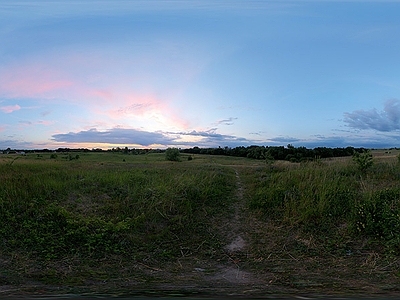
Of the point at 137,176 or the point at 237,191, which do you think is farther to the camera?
the point at 137,176

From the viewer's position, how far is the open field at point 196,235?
549cm

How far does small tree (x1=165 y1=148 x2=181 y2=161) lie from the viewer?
28703 mm

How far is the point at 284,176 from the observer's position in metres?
12.1

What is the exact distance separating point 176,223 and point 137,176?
4187mm

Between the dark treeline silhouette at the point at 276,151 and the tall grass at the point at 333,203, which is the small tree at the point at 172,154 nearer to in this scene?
the dark treeline silhouette at the point at 276,151

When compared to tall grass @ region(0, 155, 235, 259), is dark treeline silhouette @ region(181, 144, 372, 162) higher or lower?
higher

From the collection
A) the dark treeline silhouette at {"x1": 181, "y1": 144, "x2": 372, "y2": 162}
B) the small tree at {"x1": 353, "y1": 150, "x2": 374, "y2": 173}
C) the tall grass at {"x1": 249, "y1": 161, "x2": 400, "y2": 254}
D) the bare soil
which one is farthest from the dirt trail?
the dark treeline silhouette at {"x1": 181, "y1": 144, "x2": 372, "y2": 162}

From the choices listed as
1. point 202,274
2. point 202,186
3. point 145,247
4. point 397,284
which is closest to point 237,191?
point 202,186

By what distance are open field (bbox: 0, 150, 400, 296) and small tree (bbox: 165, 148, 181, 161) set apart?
16.8 m

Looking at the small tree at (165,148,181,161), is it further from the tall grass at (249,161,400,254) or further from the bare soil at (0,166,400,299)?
the bare soil at (0,166,400,299)

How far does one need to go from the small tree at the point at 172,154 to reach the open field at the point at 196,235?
16.8m

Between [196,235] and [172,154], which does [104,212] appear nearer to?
[196,235]

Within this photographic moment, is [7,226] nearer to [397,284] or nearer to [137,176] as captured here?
[137,176]

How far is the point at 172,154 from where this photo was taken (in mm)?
29078
